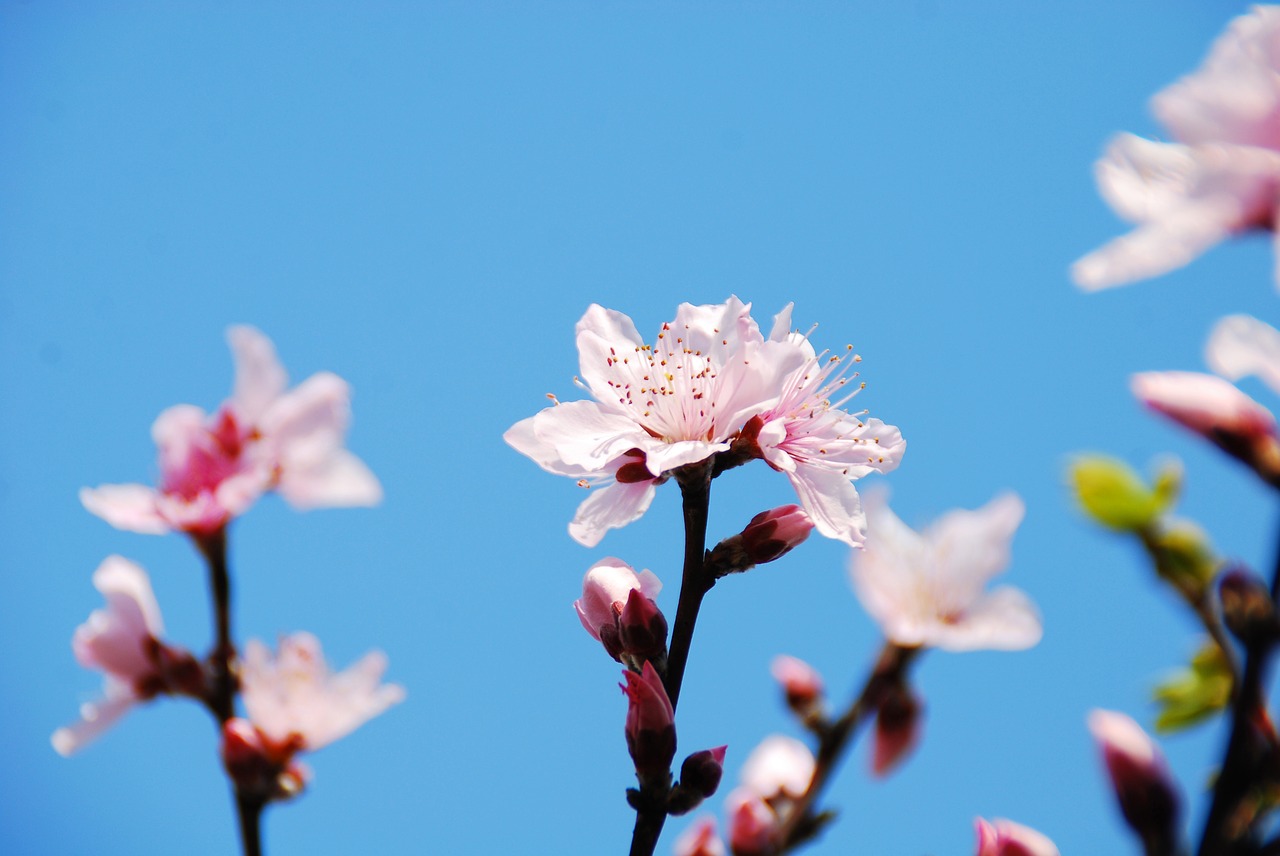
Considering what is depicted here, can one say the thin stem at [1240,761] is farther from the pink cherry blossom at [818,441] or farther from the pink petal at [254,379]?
the pink petal at [254,379]

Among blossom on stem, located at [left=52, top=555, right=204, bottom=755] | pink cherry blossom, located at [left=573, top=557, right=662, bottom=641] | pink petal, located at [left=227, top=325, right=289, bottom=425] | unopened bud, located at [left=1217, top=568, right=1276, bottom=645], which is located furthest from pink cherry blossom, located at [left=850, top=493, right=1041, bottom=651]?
blossom on stem, located at [left=52, top=555, right=204, bottom=755]

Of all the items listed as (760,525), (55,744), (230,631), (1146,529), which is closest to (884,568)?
(1146,529)

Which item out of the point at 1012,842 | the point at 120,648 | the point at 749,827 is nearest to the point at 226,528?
the point at 120,648

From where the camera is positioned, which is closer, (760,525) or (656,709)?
(656,709)

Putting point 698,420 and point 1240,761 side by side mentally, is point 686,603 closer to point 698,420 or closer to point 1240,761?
point 698,420

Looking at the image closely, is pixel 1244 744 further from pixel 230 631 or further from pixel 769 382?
pixel 230 631

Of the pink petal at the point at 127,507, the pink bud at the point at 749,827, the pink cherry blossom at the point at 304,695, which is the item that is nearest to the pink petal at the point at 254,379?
the pink petal at the point at 127,507
